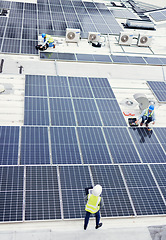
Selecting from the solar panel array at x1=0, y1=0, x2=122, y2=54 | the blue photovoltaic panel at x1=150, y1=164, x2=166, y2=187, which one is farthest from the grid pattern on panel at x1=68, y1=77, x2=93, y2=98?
the blue photovoltaic panel at x1=150, y1=164, x2=166, y2=187

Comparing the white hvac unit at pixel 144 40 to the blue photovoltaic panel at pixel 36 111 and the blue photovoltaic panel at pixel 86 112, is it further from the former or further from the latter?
the blue photovoltaic panel at pixel 36 111

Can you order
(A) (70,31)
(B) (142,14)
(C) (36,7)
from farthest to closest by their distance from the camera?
(B) (142,14), (C) (36,7), (A) (70,31)

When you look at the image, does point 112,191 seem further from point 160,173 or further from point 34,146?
point 34,146

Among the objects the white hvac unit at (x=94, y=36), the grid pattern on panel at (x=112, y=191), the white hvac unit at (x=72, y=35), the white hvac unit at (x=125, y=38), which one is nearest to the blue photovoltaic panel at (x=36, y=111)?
the grid pattern on panel at (x=112, y=191)

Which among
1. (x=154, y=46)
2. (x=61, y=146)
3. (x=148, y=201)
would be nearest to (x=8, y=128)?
(x=61, y=146)

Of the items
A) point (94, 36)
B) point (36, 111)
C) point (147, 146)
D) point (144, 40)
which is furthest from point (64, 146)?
point (144, 40)

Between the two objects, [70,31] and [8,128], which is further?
[70,31]

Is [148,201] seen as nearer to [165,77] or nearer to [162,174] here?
[162,174]
